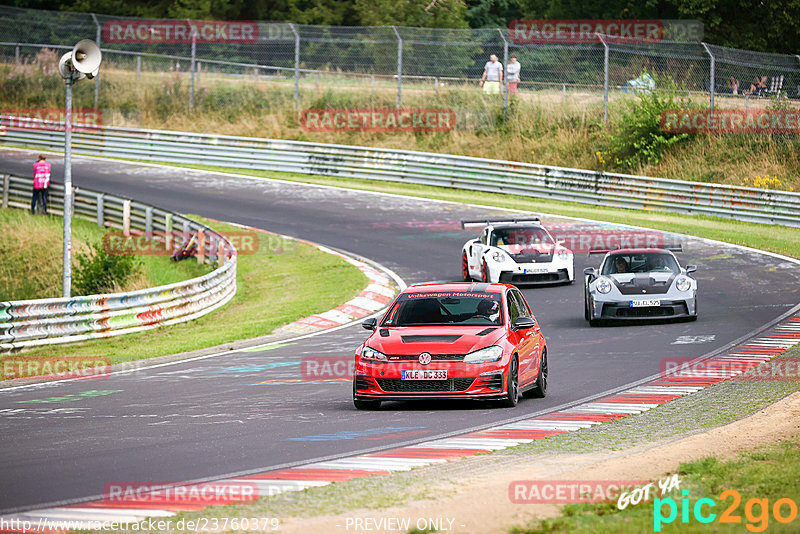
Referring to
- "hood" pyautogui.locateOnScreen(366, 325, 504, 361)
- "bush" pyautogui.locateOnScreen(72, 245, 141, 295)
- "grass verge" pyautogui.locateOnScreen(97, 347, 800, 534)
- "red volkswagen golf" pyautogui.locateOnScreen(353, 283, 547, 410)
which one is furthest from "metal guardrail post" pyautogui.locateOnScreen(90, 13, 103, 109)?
"grass verge" pyautogui.locateOnScreen(97, 347, 800, 534)

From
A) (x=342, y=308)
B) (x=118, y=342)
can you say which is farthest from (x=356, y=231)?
(x=118, y=342)

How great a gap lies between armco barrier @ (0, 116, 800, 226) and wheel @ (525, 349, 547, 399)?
20.2 meters

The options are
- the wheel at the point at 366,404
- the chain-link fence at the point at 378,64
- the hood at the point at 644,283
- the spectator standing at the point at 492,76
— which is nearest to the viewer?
the wheel at the point at 366,404

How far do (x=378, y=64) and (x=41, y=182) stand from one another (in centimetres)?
1259

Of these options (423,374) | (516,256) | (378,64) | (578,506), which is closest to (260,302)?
(516,256)

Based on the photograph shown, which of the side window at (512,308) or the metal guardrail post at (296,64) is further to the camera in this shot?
the metal guardrail post at (296,64)

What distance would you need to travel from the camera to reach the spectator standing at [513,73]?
38.7 metres

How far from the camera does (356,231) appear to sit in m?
30.4

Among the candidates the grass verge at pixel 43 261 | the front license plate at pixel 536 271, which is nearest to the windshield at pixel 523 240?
the front license plate at pixel 536 271

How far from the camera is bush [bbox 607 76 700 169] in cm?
3709

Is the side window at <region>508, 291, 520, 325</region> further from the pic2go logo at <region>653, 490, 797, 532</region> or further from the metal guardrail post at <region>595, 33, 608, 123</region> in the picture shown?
the metal guardrail post at <region>595, 33, 608, 123</region>

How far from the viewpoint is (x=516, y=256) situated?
22469 mm

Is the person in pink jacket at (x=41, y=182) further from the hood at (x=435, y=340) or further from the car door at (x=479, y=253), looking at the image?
the hood at (x=435, y=340)

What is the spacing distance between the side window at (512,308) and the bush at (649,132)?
2500cm
